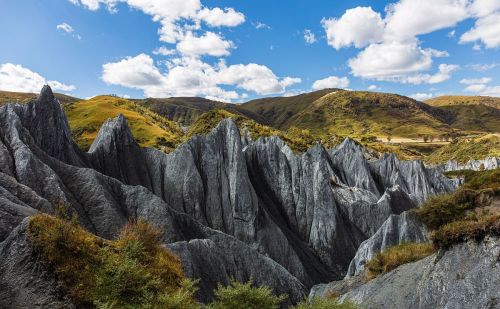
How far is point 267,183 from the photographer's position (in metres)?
59.0

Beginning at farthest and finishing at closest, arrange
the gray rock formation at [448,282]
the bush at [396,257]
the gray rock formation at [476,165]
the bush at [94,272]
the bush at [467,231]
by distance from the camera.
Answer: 1. the gray rock formation at [476,165]
2. the bush at [396,257]
3. the bush at [467,231]
4. the gray rock formation at [448,282]
5. the bush at [94,272]

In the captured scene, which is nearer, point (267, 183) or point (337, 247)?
point (337, 247)

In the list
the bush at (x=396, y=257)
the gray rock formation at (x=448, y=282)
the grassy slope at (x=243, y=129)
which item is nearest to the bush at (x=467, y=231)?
the gray rock formation at (x=448, y=282)

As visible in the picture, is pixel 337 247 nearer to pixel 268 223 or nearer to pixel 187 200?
pixel 268 223

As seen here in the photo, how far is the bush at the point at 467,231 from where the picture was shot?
48.7ft

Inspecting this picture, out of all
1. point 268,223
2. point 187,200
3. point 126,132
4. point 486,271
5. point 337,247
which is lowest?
point 337,247

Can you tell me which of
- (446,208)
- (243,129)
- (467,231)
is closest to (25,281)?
(467,231)

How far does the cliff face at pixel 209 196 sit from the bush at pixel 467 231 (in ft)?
43.9

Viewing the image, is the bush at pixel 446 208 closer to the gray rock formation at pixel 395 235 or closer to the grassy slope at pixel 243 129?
the gray rock formation at pixel 395 235

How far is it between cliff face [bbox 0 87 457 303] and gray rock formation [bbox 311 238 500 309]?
10.6m

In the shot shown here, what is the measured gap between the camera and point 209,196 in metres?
48.7

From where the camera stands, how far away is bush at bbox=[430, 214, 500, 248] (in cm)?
1485

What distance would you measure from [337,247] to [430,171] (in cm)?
4928

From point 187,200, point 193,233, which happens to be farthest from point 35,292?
point 187,200
